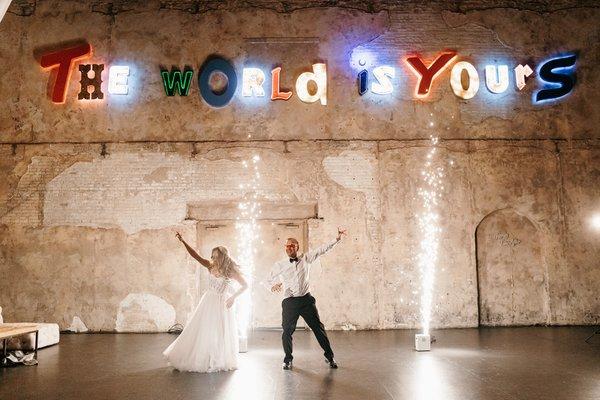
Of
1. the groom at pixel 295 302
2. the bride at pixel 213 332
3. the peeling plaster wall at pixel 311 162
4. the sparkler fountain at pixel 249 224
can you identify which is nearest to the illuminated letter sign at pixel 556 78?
the peeling plaster wall at pixel 311 162

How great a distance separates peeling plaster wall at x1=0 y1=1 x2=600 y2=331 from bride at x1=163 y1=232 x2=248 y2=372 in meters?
3.81

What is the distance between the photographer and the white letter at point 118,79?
10.1m

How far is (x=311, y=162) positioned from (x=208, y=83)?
2976 mm

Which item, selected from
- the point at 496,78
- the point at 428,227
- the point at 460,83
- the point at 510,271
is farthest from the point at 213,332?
the point at 496,78

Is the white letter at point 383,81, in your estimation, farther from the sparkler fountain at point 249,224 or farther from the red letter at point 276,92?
the sparkler fountain at point 249,224

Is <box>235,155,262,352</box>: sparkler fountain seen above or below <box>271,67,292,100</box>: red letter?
below

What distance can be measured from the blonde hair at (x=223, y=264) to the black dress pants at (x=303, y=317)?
886 millimetres

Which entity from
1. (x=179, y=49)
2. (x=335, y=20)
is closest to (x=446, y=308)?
(x=335, y=20)

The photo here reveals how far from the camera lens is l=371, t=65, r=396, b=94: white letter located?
10211 mm

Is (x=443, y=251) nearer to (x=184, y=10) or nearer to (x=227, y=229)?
(x=227, y=229)

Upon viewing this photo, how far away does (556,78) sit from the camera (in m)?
10.3

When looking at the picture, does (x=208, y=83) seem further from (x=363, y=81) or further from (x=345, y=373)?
(x=345, y=373)

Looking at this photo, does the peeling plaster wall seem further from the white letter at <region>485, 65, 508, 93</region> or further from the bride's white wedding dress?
the bride's white wedding dress

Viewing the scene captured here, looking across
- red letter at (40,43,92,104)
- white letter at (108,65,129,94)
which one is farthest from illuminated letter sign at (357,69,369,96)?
red letter at (40,43,92,104)
